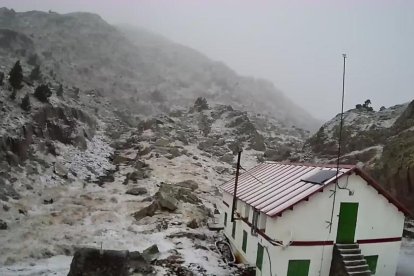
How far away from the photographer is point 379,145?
4219cm

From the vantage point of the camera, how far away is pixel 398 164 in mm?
32188

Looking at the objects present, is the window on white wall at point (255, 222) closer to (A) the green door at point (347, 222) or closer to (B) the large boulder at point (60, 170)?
(A) the green door at point (347, 222)

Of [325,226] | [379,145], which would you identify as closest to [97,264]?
[325,226]

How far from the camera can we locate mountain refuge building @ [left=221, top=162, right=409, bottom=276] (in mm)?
17391

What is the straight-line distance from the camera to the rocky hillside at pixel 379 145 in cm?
3134

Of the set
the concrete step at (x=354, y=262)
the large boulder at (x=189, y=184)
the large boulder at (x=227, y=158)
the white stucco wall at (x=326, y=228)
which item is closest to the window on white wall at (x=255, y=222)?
the white stucco wall at (x=326, y=228)

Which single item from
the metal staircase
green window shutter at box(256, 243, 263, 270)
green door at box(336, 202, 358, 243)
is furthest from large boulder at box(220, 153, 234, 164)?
the metal staircase

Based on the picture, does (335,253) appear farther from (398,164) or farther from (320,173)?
(398,164)

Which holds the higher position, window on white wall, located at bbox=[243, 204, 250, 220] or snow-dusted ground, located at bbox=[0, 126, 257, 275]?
window on white wall, located at bbox=[243, 204, 250, 220]

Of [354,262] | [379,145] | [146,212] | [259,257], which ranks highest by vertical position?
[379,145]

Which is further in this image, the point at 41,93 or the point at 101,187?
the point at 41,93

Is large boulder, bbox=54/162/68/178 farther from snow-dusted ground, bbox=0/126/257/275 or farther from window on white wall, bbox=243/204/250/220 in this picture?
window on white wall, bbox=243/204/250/220

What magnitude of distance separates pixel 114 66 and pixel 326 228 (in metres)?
118

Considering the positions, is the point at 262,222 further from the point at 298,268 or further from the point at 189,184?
the point at 189,184
